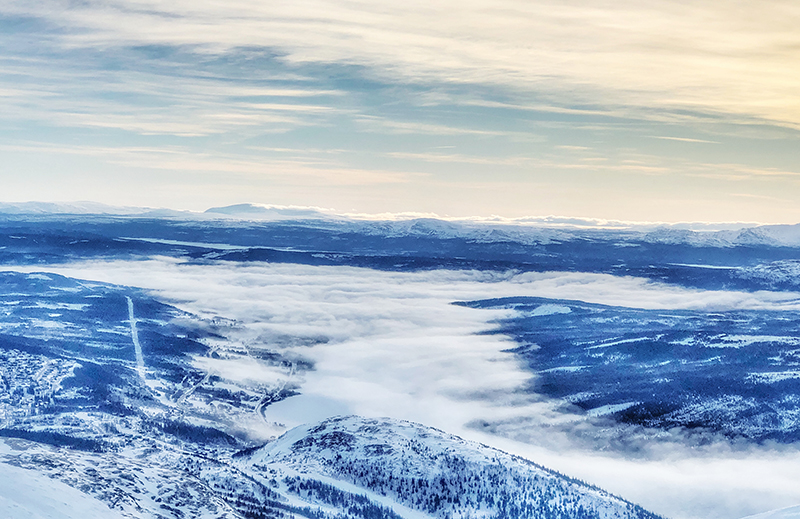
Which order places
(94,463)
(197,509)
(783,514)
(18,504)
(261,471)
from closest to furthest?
(18,504), (197,509), (94,463), (783,514), (261,471)

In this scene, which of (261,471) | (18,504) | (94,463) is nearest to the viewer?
(18,504)

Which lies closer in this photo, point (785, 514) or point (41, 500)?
point (41, 500)

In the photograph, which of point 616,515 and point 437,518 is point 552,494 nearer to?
point 616,515

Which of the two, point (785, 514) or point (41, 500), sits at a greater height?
point (41, 500)

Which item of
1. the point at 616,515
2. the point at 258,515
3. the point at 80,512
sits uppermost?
the point at 80,512

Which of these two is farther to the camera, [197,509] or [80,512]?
[197,509]

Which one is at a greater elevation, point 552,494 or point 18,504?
point 18,504

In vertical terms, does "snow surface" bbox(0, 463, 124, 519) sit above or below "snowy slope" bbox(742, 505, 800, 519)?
above

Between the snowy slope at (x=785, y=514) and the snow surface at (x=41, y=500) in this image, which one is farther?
the snowy slope at (x=785, y=514)

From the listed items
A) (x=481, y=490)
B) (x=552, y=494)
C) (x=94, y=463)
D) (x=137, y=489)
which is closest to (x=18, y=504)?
(x=137, y=489)

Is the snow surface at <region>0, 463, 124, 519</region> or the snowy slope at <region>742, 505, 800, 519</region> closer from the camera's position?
the snow surface at <region>0, 463, 124, 519</region>

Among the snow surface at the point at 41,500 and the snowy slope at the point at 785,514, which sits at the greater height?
the snow surface at the point at 41,500
